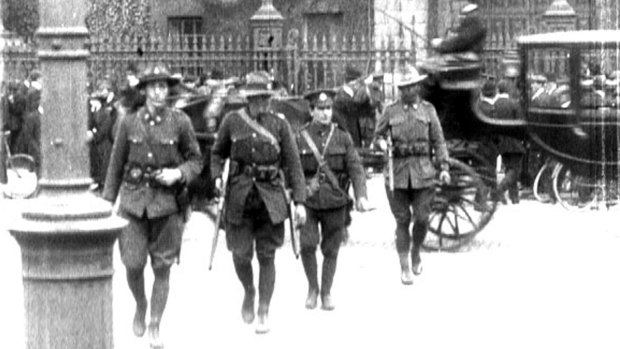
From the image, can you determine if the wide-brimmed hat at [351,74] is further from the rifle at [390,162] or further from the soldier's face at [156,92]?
the soldier's face at [156,92]

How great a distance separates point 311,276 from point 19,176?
12231mm

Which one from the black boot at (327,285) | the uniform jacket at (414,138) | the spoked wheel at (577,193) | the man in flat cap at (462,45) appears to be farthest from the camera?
the spoked wheel at (577,193)

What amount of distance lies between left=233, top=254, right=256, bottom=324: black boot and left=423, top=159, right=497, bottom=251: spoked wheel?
4995mm

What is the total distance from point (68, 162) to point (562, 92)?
11.8m

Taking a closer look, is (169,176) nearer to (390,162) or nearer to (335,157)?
(335,157)

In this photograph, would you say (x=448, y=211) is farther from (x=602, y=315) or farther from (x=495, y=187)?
(x=602, y=315)

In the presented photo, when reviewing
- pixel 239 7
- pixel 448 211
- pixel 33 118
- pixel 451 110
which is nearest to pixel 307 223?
pixel 448 211

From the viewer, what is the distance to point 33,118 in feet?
83.4

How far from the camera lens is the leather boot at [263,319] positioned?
40.0 feet

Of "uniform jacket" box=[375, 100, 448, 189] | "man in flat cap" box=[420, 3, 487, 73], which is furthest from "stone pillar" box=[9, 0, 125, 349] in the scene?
"man in flat cap" box=[420, 3, 487, 73]

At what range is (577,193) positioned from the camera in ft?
72.4

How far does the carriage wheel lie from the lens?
22.2 meters

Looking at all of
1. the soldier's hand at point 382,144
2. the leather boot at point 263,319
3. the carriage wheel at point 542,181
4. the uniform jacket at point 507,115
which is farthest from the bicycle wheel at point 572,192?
the leather boot at point 263,319

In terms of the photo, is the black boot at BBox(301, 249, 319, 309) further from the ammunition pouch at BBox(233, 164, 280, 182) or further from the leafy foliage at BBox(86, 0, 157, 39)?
the leafy foliage at BBox(86, 0, 157, 39)
